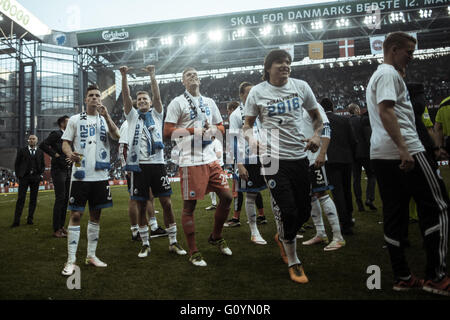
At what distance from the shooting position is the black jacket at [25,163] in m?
7.68

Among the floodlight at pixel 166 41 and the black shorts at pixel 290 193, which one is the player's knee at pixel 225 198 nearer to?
the black shorts at pixel 290 193

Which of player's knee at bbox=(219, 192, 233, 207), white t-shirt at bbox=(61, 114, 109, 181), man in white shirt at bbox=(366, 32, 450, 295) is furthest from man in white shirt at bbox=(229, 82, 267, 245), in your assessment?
man in white shirt at bbox=(366, 32, 450, 295)

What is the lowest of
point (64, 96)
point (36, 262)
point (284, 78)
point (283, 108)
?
point (36, 262)

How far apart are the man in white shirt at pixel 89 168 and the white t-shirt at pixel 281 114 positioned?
192cm

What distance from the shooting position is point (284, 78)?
338 cm

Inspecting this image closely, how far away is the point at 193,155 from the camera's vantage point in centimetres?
411

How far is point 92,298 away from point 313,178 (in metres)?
3.08

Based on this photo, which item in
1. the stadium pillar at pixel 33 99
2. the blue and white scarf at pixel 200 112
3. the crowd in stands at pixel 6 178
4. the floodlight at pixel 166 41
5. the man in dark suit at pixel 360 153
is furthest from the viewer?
the stadium pillar at pixel 33 99

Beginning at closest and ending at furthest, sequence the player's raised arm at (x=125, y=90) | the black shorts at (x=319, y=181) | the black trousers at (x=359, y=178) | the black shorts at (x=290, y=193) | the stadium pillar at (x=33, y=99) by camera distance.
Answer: the black shorts at (x=290, y=193) → the player's raised arm at (x=125, y=90) → the black shorts at (x=319, y=181) → the black trousers at (x=359, y=178) → the stadium pillar at (x=33, y=99)

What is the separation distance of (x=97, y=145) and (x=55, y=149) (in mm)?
2935

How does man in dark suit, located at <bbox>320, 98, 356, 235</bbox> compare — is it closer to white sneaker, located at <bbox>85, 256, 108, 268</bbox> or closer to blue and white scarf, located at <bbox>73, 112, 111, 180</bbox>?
blue and white scarf, located at <bbox>73, 112, 111, 180</bbox>

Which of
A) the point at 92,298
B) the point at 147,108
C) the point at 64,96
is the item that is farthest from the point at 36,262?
the point at 64,96

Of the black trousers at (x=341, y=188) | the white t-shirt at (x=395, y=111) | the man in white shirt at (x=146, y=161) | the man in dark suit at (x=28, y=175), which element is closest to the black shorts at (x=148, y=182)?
the man in white shirt at (x=146, y=161)
